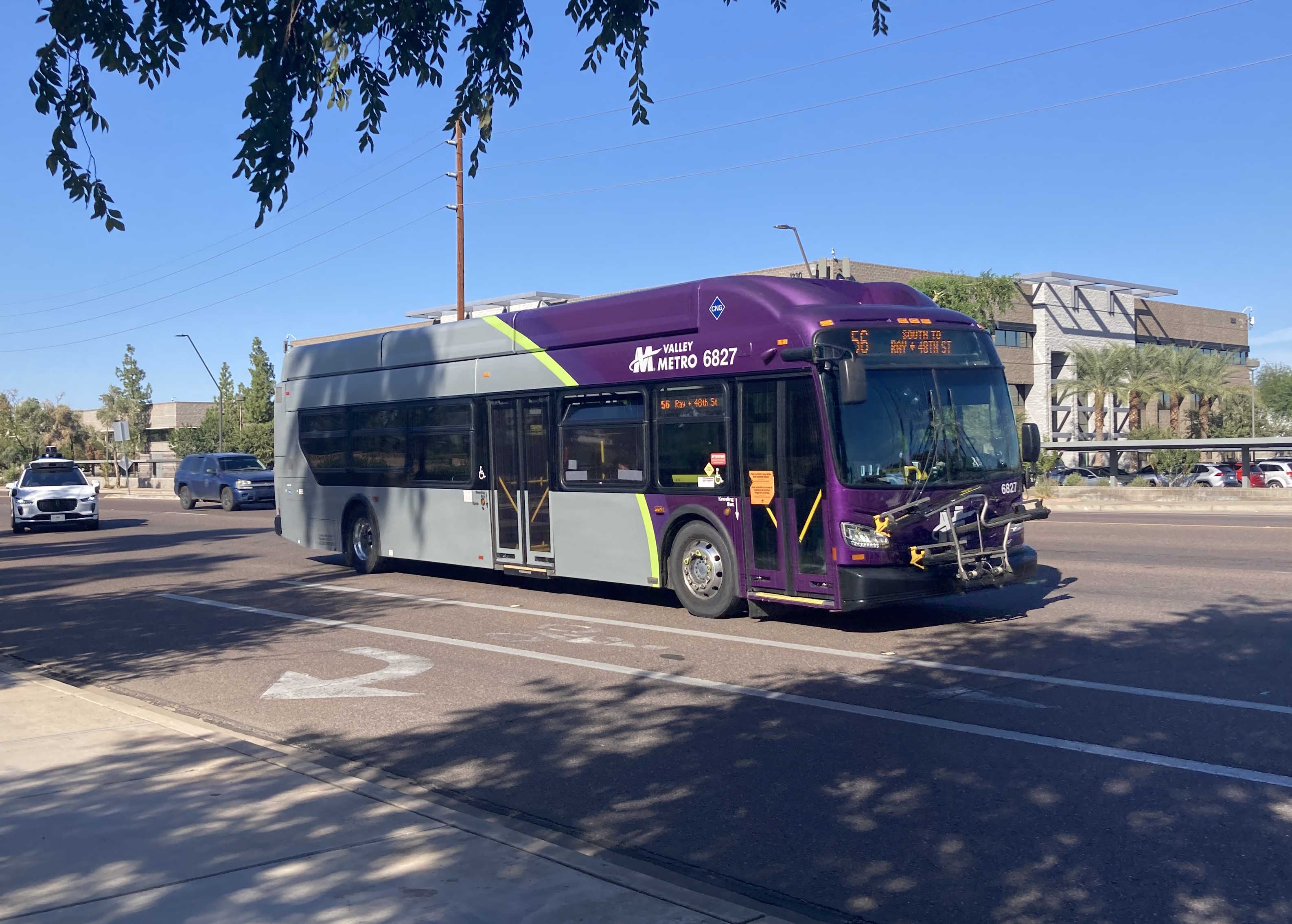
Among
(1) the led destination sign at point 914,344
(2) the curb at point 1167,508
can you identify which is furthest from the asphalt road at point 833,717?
(2) the curb at point 1167,508

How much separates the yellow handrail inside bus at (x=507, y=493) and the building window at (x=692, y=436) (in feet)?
8.93

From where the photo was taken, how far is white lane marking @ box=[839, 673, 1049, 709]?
26.0ft

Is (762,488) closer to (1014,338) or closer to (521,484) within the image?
(521,484)

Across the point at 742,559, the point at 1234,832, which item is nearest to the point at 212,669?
the point at 742,559

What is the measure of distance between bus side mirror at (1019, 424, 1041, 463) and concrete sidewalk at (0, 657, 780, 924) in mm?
7557

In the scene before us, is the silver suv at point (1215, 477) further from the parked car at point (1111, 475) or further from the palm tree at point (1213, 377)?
the palm tree at point (1213, 377)

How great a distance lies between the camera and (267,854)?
5203mm

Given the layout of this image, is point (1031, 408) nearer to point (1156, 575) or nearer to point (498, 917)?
point (1156, 575)

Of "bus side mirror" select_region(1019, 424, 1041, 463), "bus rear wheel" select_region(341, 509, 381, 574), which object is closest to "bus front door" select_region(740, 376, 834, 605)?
"bus side mirror" select_region(1019, 424, 1041, 463)

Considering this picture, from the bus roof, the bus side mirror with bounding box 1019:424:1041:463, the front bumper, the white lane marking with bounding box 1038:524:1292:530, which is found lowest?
the white lane marking with bounding box 1038:524:1292:530

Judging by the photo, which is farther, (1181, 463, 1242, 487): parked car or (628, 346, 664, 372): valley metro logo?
(1181, 463, 1242, 487): parked car

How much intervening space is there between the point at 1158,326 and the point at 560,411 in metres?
68.6

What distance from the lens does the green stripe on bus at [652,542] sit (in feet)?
41.3

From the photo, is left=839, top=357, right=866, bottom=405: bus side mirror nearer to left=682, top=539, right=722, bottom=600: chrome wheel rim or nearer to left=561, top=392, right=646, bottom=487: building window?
left=682, top=539, right=722, bottom=600: chrome wheel rim
